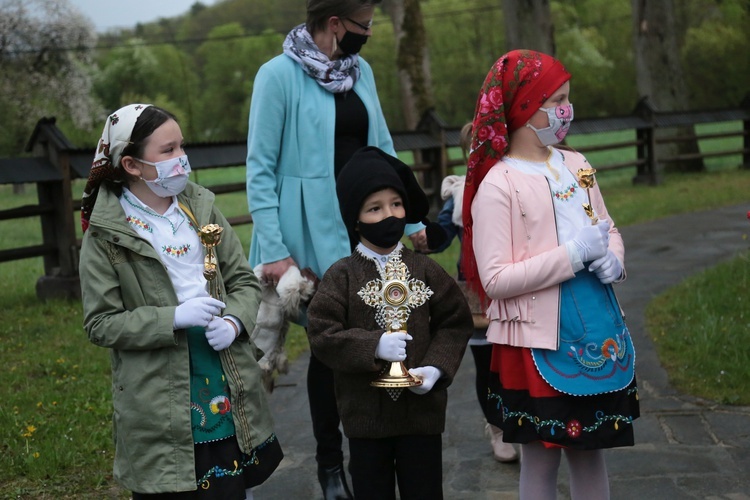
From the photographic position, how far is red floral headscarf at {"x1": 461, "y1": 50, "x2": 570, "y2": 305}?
3299 mm

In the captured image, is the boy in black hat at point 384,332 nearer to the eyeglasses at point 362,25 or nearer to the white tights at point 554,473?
the white tights at point 554,473

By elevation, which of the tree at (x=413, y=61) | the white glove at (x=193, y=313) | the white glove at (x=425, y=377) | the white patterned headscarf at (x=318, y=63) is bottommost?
the white glove at (x=425, y=377)

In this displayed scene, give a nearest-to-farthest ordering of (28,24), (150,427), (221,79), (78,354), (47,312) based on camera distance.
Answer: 1. (150,427)
2. (78,354)
3. (47,312)
4. (28,24)
5. (221,79)

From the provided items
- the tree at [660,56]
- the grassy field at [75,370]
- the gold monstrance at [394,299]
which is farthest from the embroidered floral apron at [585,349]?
the tree at [660,56]

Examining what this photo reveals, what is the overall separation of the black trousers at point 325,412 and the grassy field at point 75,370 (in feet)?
3.28

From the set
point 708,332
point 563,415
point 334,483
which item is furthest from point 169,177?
point 708,332

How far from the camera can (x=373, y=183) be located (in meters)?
3.23

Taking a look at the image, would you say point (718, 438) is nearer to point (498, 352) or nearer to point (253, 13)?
point (498, 352)

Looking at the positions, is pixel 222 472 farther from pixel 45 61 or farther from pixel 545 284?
pixel 45 61

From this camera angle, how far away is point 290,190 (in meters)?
4.03

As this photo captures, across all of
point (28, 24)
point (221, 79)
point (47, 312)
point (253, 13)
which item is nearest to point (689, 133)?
point (47, 312)

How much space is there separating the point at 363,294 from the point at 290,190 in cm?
95

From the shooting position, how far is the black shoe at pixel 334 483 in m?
4.13

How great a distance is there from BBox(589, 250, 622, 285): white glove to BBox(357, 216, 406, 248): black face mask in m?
0.65
